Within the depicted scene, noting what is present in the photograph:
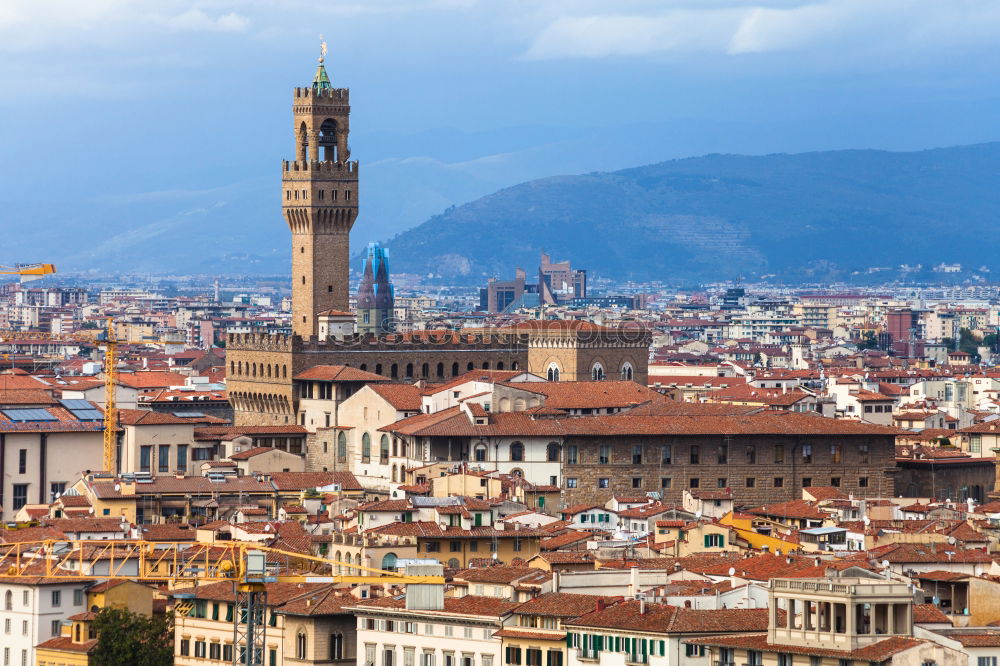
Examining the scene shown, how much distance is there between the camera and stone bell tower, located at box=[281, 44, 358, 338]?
9731cm

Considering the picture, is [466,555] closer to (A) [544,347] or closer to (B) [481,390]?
(B) [481,390]

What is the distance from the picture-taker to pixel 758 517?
61.9m

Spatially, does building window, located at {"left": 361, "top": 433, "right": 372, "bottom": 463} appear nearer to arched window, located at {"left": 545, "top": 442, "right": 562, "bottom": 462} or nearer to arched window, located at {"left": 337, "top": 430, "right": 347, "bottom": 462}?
arched window, located at {"left": 337, "top": 430, "right": 347, "bottom": 462}

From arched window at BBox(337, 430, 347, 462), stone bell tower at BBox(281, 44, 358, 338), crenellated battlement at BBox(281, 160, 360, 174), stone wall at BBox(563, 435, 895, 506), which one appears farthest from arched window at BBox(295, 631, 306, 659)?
crenellated battlement at BBox(281, 160, 360, 174)

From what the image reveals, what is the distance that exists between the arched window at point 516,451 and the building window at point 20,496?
38.9ft

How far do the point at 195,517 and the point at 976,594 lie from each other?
2633cm

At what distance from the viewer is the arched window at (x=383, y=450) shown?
74.8 metres

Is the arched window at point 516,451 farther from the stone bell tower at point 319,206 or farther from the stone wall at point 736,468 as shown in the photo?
the stone bell tower at point 319,206

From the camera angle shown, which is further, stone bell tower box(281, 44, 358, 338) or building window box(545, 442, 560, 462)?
stone bell tower box(281, 44, 358, 338)

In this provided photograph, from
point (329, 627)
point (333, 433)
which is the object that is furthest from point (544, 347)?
point (329, 627)

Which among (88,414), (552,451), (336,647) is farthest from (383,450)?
(336,647)

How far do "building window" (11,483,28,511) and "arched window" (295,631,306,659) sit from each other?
27932 millimetres

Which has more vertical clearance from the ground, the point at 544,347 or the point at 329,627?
the point at 544,347

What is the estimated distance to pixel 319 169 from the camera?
98.5 m
